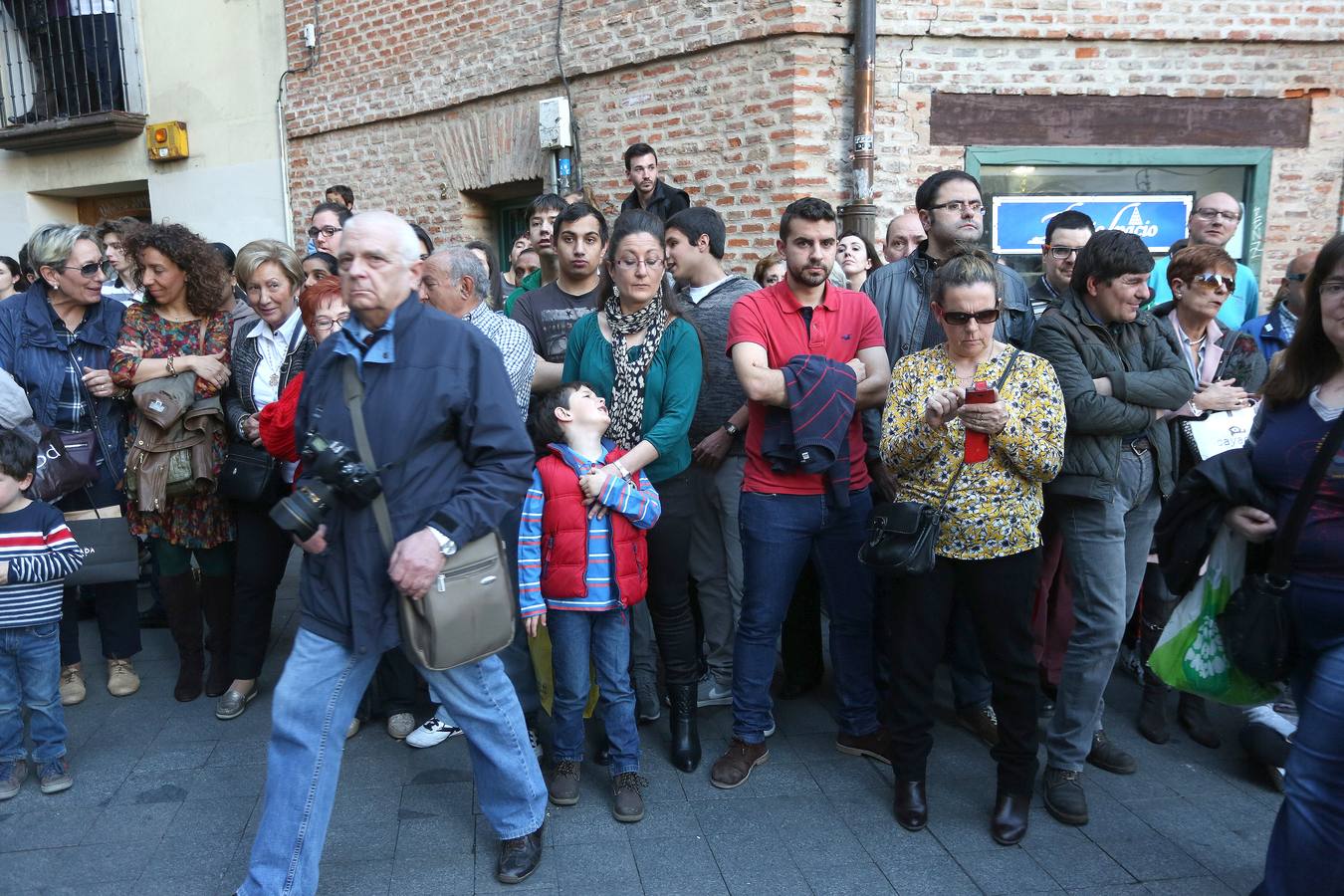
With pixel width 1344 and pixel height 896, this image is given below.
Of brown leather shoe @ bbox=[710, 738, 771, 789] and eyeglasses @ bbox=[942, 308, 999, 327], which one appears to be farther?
brown leather shoe @ bbox=[710, 738, 771, 789]

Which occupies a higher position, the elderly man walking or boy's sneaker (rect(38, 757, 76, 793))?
the elderly man walking

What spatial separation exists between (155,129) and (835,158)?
8.48 meters

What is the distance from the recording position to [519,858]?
10.7 ft

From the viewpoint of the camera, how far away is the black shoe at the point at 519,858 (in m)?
3.25

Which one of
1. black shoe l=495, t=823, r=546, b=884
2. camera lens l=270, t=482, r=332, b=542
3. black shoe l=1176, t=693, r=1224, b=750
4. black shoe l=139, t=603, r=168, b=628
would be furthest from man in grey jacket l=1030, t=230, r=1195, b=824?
black shoe l=139, t=603, r=168, b=628

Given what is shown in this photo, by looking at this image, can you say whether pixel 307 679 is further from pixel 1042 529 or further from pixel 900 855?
pixel 1042 529

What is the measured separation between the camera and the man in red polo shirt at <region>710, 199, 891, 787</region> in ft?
12.4

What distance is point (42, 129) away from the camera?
40.3ft

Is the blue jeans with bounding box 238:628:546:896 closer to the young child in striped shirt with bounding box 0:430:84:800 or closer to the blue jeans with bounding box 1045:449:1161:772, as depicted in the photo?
the young child in striped shirt with bounding box 0:430:84:800

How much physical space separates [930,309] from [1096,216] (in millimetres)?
4728

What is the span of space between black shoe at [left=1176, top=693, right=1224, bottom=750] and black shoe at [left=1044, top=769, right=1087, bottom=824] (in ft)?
2.76

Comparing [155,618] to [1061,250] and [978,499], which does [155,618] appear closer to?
[978,499]

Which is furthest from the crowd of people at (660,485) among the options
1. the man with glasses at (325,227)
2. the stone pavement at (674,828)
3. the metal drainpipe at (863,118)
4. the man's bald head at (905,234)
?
the metal drainpipe at (863,118)

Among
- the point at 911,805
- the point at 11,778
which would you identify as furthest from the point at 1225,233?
the point at 11,778
